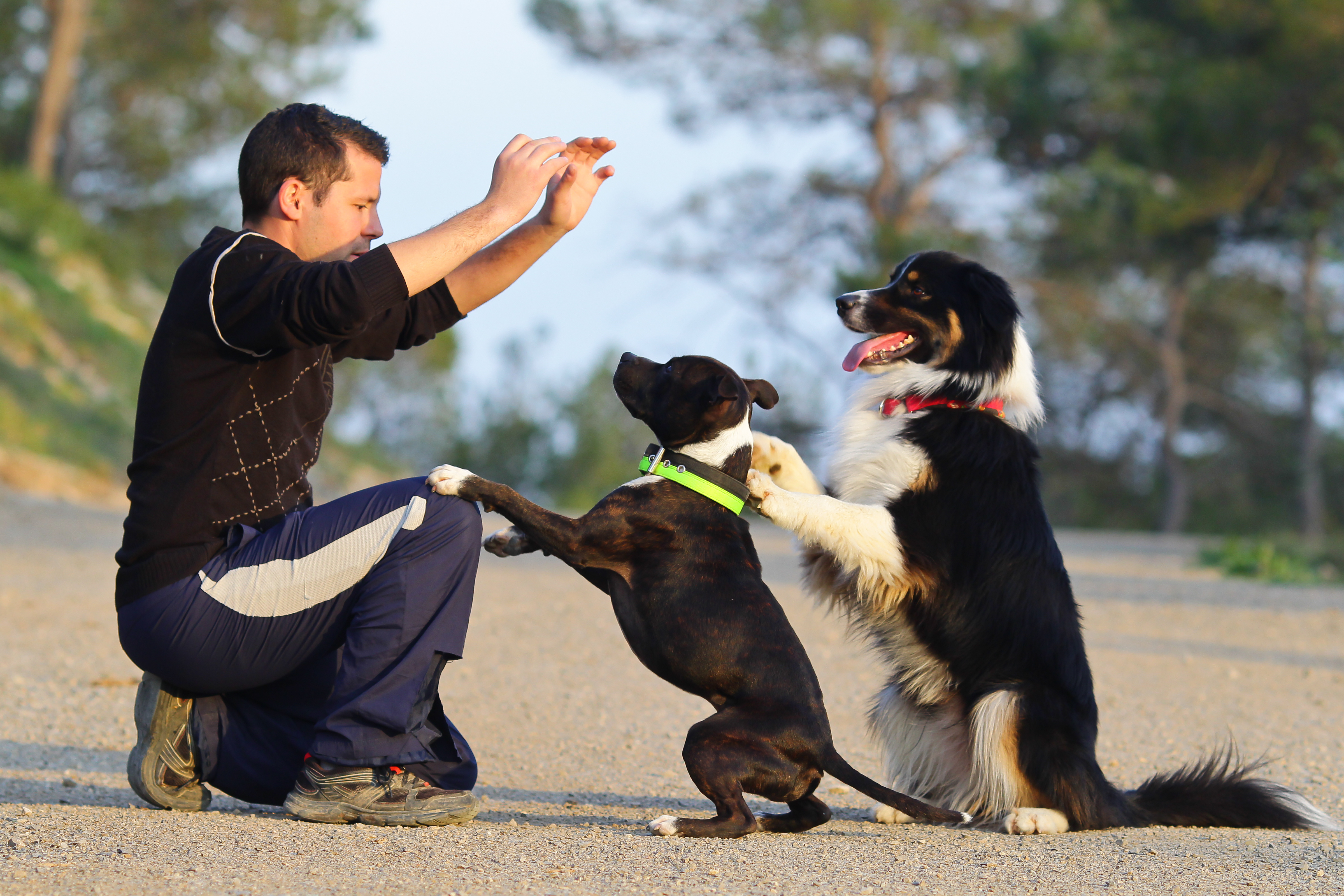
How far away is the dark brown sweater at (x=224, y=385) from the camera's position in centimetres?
297

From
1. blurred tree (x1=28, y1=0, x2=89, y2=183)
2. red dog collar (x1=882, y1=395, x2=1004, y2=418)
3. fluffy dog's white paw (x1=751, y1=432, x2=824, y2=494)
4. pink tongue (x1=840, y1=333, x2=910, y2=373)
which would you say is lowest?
fluffy dog's white paw (x1=751, y1=432, x2=824, y2=494)

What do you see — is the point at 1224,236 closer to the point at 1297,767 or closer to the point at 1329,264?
the point at 1329,264

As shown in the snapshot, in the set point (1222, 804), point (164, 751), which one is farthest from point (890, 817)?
point (164, 751)

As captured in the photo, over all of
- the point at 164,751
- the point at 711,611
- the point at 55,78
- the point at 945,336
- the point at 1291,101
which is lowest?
the point at 164,751

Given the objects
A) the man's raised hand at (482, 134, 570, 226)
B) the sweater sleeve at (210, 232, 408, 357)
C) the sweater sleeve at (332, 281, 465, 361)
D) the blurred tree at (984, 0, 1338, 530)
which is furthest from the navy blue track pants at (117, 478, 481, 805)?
the blurred tree at (984, 0, 1338, 530)

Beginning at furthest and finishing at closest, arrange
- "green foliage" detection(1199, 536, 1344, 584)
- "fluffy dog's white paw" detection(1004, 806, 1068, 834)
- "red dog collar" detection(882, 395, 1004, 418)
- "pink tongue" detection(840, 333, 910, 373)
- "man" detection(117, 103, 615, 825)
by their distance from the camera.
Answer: "green foliage" detection(1199, 536, 1344, 584)
"pink tongue" detection(840, 333, 910, 373)
"red dog collar" detection(882, 395, 1004, 418)
"fluffy dog's white paw" detection(1004, 806, 1068, 834)
"man" detection(117, 103, 615, 825)

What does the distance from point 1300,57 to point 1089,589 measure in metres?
9.12

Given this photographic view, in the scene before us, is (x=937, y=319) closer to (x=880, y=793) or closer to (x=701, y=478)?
(x=701, y=478)

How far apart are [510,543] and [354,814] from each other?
86cm

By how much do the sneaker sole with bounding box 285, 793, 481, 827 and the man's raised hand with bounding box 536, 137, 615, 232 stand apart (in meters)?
1.73

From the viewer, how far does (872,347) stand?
4.07 meters

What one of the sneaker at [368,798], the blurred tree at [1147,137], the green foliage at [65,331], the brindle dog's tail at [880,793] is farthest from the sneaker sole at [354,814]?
the blurred tree at [1147,137]

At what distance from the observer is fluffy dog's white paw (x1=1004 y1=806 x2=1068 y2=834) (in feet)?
11.1

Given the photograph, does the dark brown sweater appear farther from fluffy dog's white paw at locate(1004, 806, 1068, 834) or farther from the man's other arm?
A: fluffy dog's white paw at locate(1004, 806, 1068, 834)
